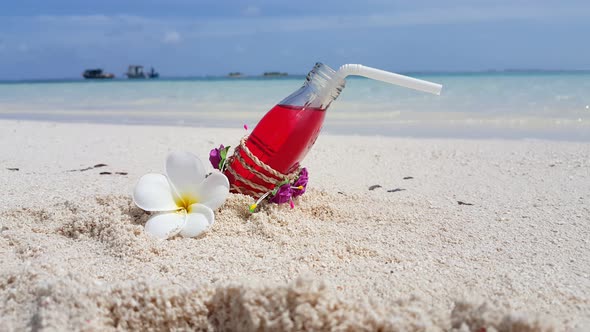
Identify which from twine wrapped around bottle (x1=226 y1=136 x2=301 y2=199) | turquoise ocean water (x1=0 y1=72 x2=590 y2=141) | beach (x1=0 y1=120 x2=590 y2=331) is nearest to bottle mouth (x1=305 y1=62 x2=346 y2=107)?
twine wrapped around bottle (x1=226 y1=136 x2=301 y2=199)

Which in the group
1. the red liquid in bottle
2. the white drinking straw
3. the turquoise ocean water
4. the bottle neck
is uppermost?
the white drinking straw

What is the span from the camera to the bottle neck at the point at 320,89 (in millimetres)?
2312

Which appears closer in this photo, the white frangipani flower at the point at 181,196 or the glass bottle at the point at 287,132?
the white frangipani flower at the point at 181,196

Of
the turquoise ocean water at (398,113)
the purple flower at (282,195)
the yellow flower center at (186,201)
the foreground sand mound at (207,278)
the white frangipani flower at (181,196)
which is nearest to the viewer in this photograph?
the foreground sand mound at (207,278)

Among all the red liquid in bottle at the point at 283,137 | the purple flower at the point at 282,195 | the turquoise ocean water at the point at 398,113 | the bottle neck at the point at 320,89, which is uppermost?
the bottle neck at the point at 320,89

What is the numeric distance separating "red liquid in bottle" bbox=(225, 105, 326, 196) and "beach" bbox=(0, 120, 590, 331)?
0.20 metres

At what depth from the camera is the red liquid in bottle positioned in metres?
2.29

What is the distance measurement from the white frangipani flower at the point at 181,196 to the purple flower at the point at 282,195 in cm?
24

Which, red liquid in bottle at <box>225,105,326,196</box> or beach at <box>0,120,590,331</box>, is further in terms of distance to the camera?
red liquid in bottle at <box>225,105,326,196</box>

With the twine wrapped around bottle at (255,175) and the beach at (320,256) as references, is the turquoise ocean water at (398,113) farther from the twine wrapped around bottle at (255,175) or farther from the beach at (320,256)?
the twine wrapped around bottle at (255,175)

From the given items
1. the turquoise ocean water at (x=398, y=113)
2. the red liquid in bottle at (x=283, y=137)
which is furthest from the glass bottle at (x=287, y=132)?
the turquoise ocean water at (x=398, y=113)

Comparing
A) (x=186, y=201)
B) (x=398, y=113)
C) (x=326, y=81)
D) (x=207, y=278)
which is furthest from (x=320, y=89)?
(x=398, y=113)

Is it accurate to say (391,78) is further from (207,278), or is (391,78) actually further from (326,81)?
(207,278)

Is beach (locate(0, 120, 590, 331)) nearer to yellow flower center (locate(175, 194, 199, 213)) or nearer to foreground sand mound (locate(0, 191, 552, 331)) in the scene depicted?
foreground sand mound (locate(0, 191, 552, 331))
